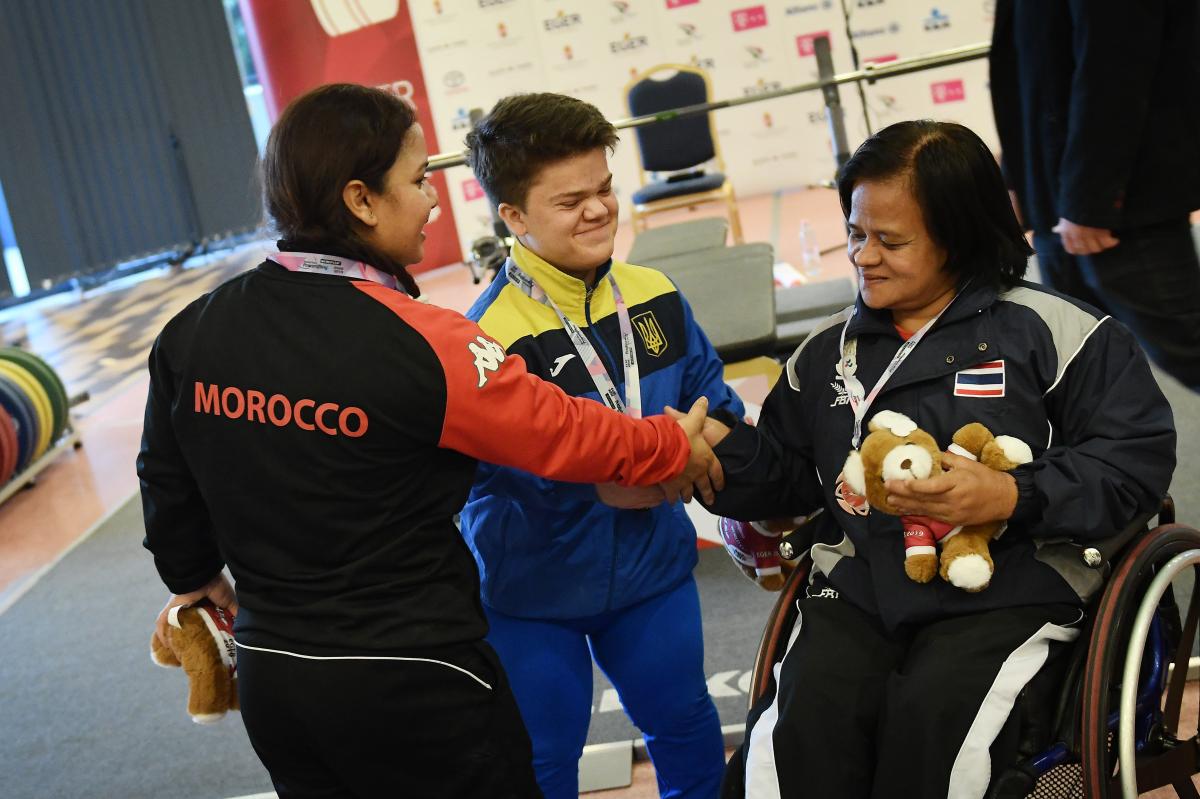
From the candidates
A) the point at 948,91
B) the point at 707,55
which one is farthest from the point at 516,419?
the point at 948,91

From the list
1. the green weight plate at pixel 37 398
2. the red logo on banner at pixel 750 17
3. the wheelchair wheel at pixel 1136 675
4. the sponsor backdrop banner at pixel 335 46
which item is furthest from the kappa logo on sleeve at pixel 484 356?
the red logo on banner at pixel 750 17

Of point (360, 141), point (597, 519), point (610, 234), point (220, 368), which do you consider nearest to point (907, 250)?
point (610, 234)

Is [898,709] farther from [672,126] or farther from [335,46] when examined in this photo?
[335,46]

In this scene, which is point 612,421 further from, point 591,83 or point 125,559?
point 591,83

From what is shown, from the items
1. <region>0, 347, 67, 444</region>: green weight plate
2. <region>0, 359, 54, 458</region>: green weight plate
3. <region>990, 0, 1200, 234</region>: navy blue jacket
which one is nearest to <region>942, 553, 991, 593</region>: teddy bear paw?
<region>990, 0, 1200, 234</region>: navy blue jacket

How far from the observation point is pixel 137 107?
11.2 meters

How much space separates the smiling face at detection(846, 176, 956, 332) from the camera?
1727mm

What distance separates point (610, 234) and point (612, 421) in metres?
0.34

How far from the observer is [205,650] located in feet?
5.62

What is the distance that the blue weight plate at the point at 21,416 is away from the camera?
521 cm

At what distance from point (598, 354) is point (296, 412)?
546mm

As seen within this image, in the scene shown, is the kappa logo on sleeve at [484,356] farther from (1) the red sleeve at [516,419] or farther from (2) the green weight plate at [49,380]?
(2) the green weight plate at [49,380]

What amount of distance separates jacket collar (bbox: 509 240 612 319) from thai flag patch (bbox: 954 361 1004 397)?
1.81 feet

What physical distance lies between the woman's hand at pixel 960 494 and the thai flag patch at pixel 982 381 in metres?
0.13
